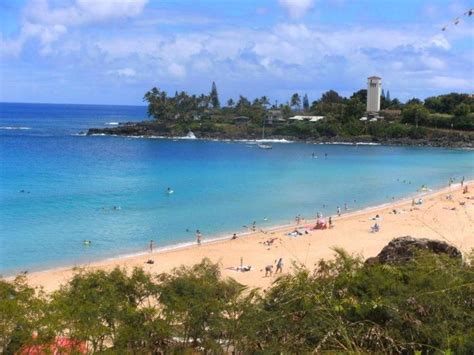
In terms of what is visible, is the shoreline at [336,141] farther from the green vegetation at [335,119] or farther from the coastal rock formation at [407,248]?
the coastal rock formation at [407,248]

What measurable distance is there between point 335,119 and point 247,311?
88.2 metres

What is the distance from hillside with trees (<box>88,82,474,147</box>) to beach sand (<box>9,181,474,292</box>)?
182ft

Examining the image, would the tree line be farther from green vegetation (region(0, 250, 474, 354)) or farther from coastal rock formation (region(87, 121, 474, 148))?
green vegetation (region(0, 250, 474, 354))

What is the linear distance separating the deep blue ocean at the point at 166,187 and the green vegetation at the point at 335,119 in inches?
406

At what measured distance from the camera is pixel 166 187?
140 ft

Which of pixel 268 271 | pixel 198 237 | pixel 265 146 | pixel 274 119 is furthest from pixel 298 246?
pixel 274 119

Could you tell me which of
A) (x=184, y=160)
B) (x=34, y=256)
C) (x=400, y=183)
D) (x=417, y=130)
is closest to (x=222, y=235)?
(x=34, y=256)

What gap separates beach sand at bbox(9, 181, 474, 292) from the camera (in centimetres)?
2047

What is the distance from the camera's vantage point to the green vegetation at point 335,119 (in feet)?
289

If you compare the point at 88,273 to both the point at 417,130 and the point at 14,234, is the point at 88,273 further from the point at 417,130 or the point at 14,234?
the point at 417,130

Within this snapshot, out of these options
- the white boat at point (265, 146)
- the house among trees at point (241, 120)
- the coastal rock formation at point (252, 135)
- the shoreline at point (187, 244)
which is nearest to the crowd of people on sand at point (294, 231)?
the shoreline at point (187, 244)

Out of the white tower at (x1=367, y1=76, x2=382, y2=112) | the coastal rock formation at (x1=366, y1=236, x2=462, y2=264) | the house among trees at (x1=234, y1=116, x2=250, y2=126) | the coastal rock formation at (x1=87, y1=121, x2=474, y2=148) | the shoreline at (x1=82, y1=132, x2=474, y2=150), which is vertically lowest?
the shoreline at (x1=82, y1=132, x2=474, y2=150)

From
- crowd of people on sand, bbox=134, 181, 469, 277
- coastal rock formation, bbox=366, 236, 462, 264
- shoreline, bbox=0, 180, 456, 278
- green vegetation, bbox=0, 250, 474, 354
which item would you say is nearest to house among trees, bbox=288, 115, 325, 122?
shoreline, bbox=0, 180, 456, 278

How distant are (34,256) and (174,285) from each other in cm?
1457
